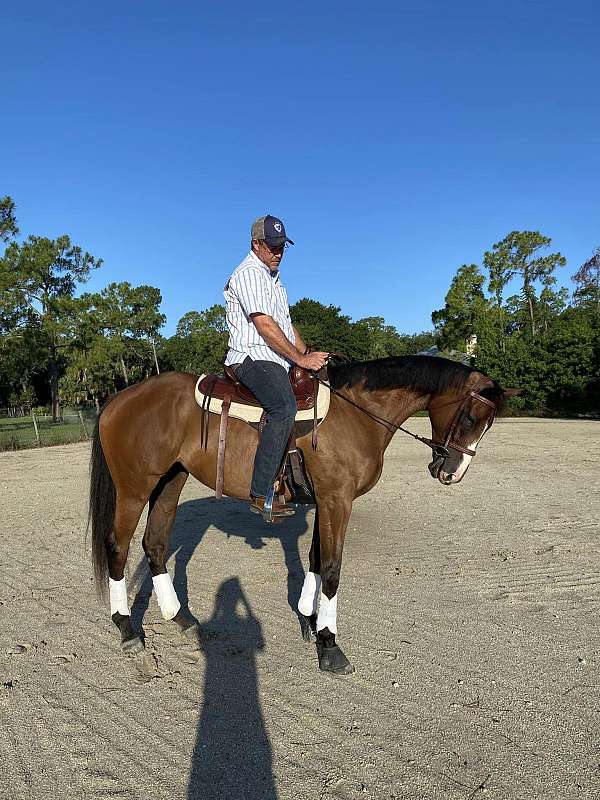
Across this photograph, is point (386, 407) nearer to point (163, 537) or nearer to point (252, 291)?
point (252, 291)

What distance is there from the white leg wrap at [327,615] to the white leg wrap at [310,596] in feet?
0.97

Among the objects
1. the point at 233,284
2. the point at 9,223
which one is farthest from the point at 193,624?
the point at 9,223

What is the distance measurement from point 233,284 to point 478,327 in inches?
1523

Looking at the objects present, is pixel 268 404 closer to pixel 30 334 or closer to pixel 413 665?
pixel 413 665

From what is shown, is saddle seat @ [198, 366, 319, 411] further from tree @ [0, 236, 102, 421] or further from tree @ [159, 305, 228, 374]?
tree @ [159, 305, 228, 374]

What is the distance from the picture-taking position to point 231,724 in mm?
3328

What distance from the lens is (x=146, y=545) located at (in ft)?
16.3

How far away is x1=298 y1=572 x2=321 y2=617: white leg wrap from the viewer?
4.50 m

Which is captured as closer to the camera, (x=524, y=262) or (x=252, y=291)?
(x=252, y=291)

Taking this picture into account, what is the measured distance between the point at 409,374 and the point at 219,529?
4.95m

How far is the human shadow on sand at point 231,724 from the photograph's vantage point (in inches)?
110

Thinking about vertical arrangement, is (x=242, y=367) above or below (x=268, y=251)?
below

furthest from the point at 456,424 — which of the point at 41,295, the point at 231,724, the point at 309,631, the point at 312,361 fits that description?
the point at 41,295

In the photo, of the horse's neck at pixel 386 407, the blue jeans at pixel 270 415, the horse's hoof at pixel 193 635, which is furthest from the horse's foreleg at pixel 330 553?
the horse's hoof at pixel 193 635
